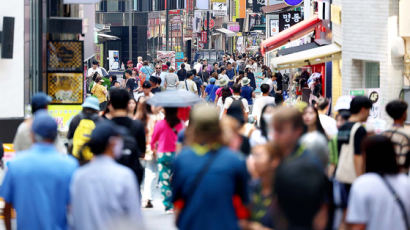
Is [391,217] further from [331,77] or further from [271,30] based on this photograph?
[271,30]

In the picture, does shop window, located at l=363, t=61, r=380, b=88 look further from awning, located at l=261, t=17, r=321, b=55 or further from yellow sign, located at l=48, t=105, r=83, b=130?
yellow sign, located at l=48, t=105, r=83, b=130

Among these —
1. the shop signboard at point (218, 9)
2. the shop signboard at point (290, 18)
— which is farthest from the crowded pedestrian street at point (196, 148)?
the shop signboard at point (218, 9)

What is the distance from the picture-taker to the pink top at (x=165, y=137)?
39.3 ft

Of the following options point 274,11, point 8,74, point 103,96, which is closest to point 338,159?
point 8,74

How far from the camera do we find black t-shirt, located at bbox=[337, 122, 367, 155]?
9328 mm

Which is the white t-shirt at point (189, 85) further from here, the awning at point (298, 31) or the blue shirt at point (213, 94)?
the awning at point (298, 31)

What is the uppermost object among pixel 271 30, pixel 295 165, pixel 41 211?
pixel 271 30

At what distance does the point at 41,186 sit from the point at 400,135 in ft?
12.7

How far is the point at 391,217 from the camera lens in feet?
21.9

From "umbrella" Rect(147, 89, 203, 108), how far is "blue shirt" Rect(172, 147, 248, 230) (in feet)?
19.3

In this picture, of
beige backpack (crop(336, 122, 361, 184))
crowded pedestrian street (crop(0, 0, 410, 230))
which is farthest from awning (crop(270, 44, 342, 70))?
beige backpack (crop(336, 122, 361, 184))

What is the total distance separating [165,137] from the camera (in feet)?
39.3

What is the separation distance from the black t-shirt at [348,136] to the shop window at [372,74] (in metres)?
13.1

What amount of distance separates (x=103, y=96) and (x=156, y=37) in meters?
38.3
